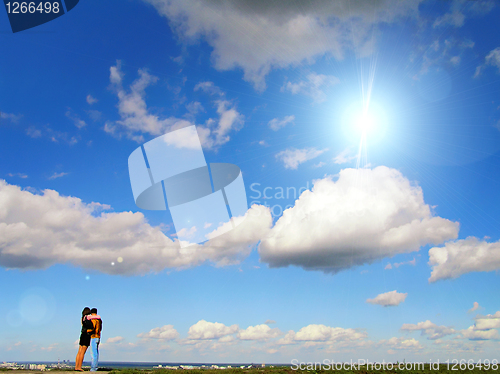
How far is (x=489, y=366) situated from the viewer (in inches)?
838

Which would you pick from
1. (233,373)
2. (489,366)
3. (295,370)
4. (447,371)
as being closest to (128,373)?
(233,373)

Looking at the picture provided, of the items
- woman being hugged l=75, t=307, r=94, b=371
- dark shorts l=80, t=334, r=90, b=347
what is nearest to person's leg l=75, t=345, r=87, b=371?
woman being hugged l=75, t=307, r=94, b=371

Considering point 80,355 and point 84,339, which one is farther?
point 84,339

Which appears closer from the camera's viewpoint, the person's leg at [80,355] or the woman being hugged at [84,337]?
the person's leg at [80,355]

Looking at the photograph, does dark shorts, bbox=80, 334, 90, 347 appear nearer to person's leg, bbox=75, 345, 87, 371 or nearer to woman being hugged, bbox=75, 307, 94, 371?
woman being hugged, bbox=75, 307, 94, 371

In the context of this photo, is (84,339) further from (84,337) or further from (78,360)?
(78,360)

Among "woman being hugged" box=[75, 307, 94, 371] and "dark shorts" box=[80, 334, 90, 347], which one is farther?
"dark shorts" box=[80, 334, 90, 347]

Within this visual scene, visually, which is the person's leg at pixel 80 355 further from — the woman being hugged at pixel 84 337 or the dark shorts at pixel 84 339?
the dark shorts at pixel 84 339

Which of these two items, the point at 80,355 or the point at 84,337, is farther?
the point at 84,337

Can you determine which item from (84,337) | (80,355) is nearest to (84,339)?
(84,337)

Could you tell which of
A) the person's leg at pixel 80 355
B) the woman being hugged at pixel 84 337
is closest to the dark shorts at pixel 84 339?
the woman being hugged at pixel 84 337

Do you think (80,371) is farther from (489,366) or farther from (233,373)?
(489,366)

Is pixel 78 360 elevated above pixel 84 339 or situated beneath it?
situated beneath

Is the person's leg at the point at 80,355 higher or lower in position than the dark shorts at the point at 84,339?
lower
